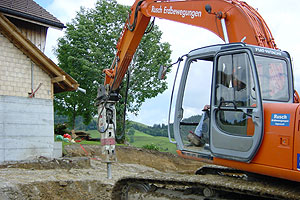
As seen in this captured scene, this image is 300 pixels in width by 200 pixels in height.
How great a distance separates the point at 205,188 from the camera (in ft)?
15.1

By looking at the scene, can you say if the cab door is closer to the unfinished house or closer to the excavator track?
→ the excavator track

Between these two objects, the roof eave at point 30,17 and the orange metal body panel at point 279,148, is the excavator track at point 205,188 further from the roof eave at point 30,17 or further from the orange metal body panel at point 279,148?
the roof eave at point 30,17

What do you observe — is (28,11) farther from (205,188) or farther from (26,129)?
(205,188)

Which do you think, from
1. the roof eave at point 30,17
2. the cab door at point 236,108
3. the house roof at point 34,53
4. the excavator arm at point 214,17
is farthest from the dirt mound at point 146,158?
the cab door at point 236,108

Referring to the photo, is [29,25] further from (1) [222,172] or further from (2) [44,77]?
(1) [222,172]

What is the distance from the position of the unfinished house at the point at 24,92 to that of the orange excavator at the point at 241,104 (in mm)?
7507

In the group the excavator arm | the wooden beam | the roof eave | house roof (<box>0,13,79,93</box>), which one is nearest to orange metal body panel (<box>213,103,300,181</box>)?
the excavator arm

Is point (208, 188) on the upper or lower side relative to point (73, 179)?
upper

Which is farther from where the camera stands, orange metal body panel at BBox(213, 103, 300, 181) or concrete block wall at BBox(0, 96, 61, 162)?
concrete block wall at BBox(0, 96, 61, 162)

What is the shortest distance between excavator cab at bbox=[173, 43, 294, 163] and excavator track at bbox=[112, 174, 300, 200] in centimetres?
34

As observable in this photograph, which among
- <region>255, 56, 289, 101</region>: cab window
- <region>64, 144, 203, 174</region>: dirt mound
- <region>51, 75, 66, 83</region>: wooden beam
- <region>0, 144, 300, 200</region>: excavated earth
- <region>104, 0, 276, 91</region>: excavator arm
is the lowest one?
<region>64, 144, 203, 174</region>: dirt mound

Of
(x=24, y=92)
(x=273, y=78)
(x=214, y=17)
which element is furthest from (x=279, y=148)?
(x=24, y=92)

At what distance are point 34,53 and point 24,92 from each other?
1502mm

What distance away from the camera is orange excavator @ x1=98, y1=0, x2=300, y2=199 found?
3783 millimetres
